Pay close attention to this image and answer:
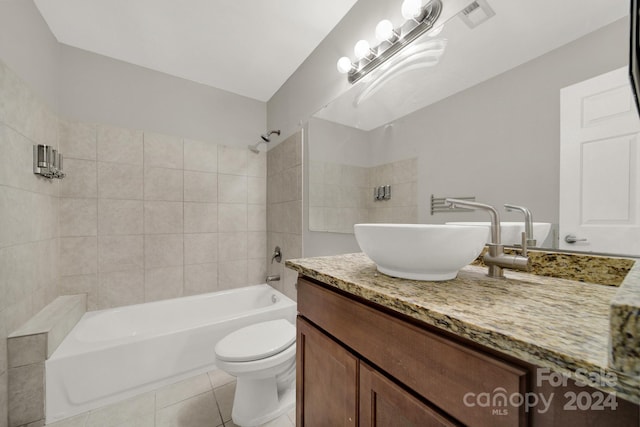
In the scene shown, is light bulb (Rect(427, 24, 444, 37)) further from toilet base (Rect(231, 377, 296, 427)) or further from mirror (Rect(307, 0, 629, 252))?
toilet base (Rect(231, 377, 296, 427))

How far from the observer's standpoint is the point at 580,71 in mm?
641

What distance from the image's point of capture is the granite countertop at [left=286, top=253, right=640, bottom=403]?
295 mm

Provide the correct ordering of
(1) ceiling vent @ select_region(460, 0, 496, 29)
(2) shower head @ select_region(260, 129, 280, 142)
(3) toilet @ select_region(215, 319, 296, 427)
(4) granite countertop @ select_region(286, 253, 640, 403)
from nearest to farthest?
(4) granite countertop @ select_region(286, 253, 640, 403) < (1) ceiling vent @ select_region(460, 0, 496, 29) < (3) toilet @ select_region(215, 319, 296, 427) < (2) shower head @ select_region(260, 129, 280, 142)

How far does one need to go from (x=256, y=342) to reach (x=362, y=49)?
5.69ft

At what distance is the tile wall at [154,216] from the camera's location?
70.5 inches

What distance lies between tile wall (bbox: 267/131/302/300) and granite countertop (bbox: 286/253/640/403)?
4.36ft

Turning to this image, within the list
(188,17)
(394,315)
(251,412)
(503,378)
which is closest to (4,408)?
(251,412)

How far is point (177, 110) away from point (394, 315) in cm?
245

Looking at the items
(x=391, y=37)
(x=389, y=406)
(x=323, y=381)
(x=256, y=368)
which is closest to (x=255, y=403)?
(x=256, y=368)

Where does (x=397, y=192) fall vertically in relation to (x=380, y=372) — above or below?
above

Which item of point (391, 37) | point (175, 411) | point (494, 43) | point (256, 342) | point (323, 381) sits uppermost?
point (391, 37)

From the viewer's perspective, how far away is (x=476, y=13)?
2.89ft

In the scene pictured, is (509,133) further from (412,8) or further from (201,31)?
(201,31)

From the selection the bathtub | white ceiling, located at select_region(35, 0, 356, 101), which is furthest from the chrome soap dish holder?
the bathtub
